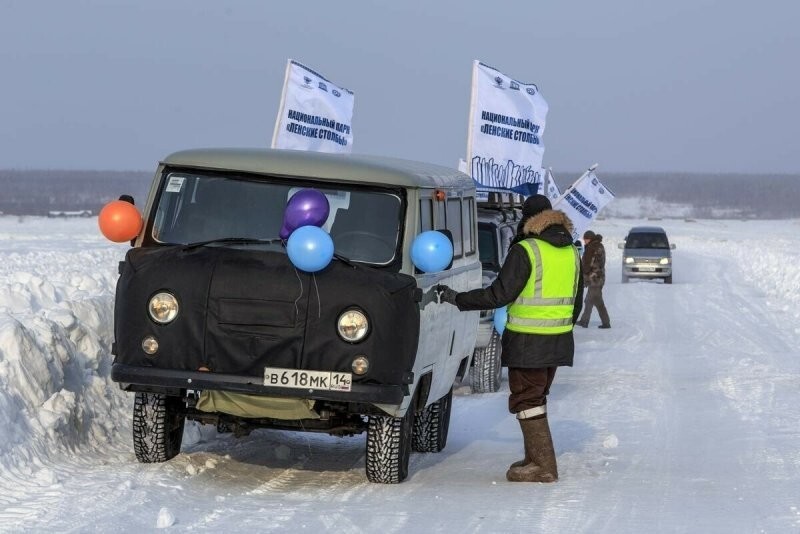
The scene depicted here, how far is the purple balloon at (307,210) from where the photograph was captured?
27.9 ft

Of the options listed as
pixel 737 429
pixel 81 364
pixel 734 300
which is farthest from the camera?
pixel 734 300

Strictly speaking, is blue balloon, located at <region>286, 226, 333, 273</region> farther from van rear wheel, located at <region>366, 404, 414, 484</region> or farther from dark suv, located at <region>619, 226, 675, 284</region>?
dark suv, located at <region>619, 226, 675, 284</region>

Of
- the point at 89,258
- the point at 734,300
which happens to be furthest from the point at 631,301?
the point at 89,258

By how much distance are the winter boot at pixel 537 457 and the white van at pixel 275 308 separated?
714 millimetres

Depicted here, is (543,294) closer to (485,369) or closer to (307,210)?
(307,210)

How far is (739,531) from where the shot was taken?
7.41m

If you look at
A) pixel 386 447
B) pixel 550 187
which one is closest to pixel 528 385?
pixel 386 447

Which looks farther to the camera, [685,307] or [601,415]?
[685,307]

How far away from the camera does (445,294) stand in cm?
916

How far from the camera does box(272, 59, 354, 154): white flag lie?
20.7 meters

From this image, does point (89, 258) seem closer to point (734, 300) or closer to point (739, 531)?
point (734, 300)

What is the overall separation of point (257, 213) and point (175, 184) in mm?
609

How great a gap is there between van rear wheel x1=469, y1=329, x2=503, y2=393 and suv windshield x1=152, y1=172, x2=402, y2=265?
5.98 m

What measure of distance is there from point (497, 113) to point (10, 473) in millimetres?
16521
